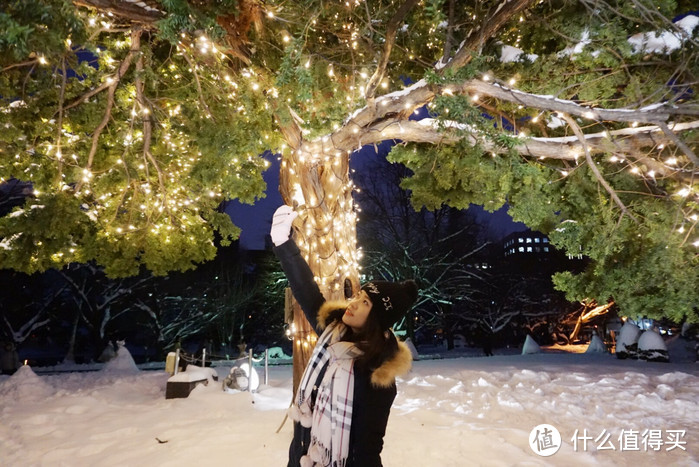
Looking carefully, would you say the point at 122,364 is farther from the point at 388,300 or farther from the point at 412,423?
the point at 388,300

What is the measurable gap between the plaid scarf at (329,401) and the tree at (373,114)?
2.59 metres

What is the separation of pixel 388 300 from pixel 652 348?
52.6 feet

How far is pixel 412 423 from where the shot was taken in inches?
234

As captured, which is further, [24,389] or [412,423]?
[24,389]

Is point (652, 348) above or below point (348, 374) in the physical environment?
below

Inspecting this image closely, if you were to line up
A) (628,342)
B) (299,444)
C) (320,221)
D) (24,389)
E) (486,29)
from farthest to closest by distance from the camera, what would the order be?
(628,342)
(24,389)
(320,221)
(486,29)
(299,444)

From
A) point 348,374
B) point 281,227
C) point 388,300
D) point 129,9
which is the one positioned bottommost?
point 348,374

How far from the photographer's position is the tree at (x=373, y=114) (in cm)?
454

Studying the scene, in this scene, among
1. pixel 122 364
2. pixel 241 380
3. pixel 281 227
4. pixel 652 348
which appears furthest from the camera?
pixel 122 364

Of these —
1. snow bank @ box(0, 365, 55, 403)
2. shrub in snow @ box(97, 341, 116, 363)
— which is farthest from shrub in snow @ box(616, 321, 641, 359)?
shrub in snow @ box(97, 341, 116, 363)

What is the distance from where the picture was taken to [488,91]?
456cm

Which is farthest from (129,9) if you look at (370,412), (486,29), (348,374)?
(370,412)

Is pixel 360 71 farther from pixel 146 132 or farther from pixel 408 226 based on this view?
pixel 408 226

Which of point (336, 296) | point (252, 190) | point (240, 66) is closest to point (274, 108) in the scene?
point (240, 66)
